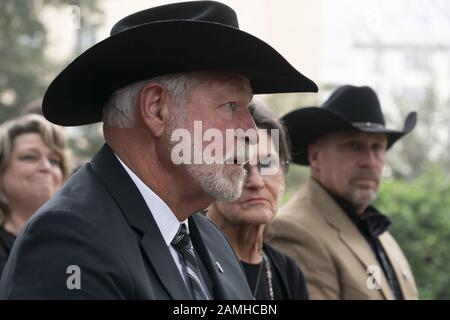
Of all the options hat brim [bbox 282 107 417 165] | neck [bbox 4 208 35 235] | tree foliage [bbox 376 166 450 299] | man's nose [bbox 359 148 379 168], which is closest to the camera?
neck [bbox 4 208 35 235]

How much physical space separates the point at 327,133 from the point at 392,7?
416 inches

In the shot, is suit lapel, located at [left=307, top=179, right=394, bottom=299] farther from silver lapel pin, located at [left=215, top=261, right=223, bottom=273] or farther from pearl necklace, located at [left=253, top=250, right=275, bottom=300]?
silver lapel pin, located at [left=215, top=261, right=223, bottom=273]

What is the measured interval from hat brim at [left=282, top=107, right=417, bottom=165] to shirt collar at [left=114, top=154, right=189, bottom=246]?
2.64 meters

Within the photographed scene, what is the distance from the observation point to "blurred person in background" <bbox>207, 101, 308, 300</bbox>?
421cm

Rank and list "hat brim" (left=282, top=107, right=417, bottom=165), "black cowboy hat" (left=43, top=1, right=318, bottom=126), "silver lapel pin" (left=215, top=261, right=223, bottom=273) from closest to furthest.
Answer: "black cowboy hat" (left=43, top=1, right=318, bottom=126) < "silver lapel pin" (left=215, top=261, right=223, bottom=273) < "hat brim" (left=282, top=107, right=417, bottom=165)

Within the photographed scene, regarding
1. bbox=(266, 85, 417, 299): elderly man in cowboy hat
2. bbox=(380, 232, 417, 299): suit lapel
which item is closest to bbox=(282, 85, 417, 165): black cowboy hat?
bbox=(266, 85, 417, 299): elderly man in cowboy hat

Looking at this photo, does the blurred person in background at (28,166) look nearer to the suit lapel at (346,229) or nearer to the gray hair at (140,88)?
the suit lapel at (346,229)

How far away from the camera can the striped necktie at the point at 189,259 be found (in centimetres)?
277

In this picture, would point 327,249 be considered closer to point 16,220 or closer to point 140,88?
point 16,220

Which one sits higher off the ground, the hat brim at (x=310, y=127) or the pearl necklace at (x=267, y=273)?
the hat brim at (x=310, y=127)

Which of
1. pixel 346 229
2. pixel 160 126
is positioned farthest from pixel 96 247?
pixel 346 229

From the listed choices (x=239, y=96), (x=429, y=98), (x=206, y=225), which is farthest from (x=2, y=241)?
(x=429, y=98)


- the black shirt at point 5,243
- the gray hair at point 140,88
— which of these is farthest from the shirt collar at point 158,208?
the black shirt at point 5,243
